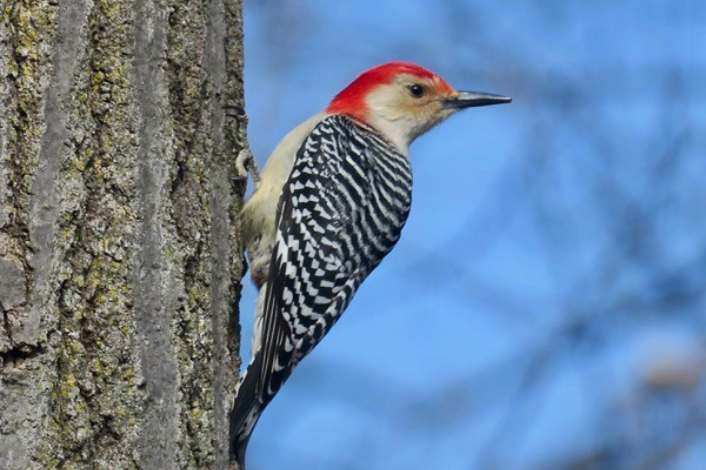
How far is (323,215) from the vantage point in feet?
13.1

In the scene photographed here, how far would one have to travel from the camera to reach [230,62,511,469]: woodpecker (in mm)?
3682

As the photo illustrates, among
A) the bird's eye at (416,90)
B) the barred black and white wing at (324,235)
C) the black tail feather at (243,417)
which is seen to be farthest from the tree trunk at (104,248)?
the bird's eye at (416,90)

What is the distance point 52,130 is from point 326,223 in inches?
69.7

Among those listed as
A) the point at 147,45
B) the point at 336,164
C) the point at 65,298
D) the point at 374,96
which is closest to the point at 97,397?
the point at 65,298

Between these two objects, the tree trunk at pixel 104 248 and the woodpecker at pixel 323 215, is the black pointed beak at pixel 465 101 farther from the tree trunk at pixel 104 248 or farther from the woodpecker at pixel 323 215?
the tree trunk at pixel 104 248

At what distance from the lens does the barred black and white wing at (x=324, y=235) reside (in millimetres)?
3658

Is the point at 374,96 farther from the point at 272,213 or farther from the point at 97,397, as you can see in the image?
the point at 97,397

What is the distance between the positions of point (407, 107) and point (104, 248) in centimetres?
277

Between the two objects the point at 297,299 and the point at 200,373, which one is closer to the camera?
the point at 200,373

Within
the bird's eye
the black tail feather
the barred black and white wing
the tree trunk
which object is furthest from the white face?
the tree trunk

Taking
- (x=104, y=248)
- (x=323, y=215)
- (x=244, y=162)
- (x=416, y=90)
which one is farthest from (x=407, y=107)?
(x=104, y=248)

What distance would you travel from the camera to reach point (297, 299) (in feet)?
12.4

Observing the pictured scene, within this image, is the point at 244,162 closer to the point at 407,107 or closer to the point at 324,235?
the point at 324,235

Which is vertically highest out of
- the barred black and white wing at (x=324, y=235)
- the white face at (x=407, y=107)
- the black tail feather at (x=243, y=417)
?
the white face at (x=407, y=107)
